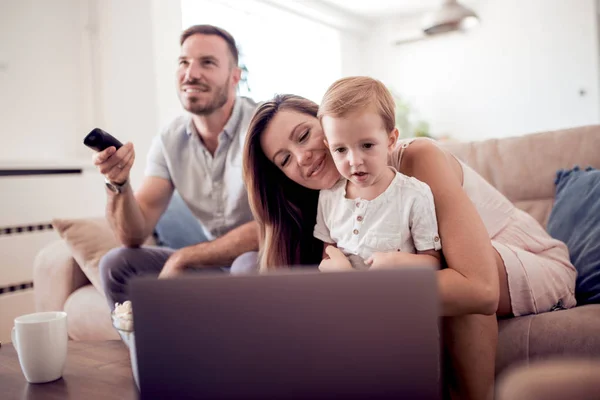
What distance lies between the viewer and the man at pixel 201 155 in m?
1.87

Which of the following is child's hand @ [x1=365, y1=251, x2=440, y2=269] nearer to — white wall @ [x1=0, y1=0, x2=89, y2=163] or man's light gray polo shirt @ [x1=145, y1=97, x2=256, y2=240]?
man's light gray polo shirt @ [x1=145, y1=97, x2=256, y2=240]

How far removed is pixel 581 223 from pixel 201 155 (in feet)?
4.20

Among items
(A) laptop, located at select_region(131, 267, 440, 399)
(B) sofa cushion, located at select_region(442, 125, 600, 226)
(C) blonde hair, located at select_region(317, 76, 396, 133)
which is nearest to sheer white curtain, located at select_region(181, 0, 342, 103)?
(B) sofa cushion, located at select_region(442, 125, 600, 226)

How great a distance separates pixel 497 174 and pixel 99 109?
2.65 m

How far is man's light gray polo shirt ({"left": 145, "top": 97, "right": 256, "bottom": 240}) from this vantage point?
6.36ft

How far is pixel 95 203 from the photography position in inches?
122

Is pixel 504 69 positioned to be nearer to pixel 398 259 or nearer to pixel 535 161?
pixel 535 161

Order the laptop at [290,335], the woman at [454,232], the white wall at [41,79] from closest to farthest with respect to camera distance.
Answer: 1. the laptop at [290,335]
2. the woman at [454,232]
3. the white wall at [41,79]

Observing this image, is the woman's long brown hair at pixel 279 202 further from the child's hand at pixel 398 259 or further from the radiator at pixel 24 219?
the radiator at pixel 24 219

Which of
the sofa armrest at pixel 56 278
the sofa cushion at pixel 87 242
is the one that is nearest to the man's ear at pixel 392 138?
the sofa cushion at pixel 87 242

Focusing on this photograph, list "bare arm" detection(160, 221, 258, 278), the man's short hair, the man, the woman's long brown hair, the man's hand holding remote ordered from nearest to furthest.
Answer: the woman's long brown hair → the man's hand holding remote → "bare arm" detection(160, 221, 258, 278) → the man → the man's short hair

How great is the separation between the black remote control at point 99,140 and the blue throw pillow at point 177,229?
2.56 feet

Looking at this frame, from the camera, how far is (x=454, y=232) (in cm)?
107

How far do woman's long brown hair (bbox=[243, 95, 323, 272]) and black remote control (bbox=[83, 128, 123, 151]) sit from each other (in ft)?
1.33
